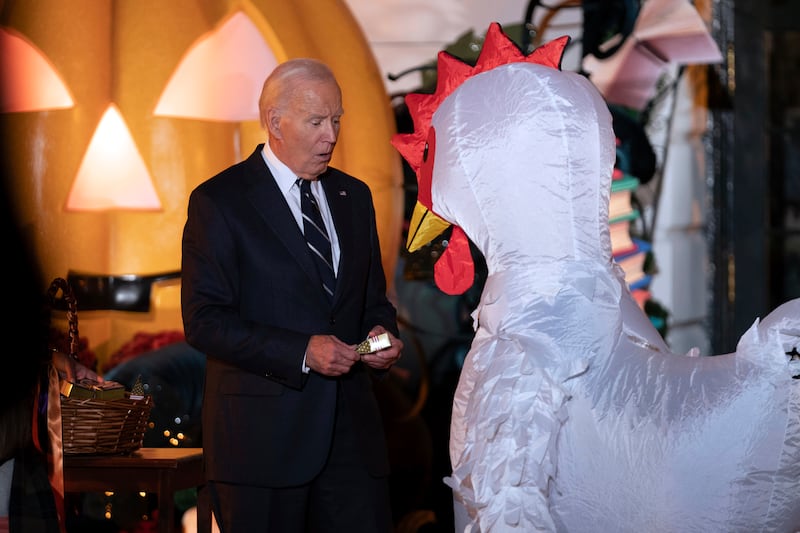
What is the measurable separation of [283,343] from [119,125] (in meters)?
1.00

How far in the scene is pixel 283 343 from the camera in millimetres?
1971

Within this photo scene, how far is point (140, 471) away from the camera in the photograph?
7.69 feet

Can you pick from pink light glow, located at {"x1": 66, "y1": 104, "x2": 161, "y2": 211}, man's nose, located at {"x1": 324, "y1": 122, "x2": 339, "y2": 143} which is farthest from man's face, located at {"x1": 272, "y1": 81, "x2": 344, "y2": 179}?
pink light glow, located at {"x1": 66, "y1": 104, "x2": 161, "y2": 211}

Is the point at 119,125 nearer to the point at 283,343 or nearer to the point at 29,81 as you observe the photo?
the point at 29,81

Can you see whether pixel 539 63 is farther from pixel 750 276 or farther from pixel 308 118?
pixel 750 276

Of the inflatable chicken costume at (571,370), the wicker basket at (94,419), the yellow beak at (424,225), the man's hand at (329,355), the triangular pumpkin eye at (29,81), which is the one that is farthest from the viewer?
the triangular pumpkin eye at (29,81)

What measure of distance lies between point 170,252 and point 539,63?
45.7 inches

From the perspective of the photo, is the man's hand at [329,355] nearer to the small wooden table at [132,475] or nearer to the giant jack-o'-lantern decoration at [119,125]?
the small wooden table at [132,475]

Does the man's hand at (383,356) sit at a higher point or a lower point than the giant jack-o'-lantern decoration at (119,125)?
lower

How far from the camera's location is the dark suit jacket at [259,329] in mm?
1983

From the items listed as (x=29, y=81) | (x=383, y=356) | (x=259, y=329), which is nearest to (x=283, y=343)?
(x=259, y=329)

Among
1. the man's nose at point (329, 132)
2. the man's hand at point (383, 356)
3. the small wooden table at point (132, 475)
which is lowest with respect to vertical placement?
the small wooden table at point (132, 475)

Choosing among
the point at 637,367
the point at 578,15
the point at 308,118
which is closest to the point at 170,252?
the point at 308,118

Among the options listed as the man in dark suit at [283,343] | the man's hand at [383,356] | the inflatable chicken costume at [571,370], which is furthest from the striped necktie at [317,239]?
the inflatable chicken costume at [571,370]
